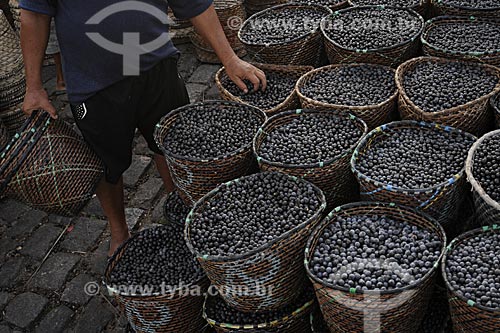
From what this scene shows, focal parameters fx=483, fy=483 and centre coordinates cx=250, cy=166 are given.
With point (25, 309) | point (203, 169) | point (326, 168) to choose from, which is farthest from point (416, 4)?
point (25, 309)

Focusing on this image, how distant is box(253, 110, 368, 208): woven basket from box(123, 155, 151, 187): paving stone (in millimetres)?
1915

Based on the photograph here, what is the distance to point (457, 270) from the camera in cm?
184

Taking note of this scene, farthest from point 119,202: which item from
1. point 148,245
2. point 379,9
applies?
point 379,9

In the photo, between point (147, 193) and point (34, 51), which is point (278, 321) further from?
point (147, 193)

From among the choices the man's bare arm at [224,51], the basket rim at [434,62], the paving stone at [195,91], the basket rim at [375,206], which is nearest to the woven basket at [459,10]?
the basket rim at [434,62]

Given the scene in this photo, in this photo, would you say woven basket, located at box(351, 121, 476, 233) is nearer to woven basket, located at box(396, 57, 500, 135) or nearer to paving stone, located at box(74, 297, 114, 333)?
woven basket, located at box(396, 57, 500, 135)

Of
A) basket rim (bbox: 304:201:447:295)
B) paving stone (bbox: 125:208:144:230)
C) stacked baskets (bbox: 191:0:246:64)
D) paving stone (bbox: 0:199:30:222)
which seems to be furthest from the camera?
stacked baskets (bbox: 191:0:246:64)

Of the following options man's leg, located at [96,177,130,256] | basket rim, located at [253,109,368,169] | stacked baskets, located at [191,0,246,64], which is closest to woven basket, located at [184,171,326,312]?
basket rim, located at [253,109,368,169]

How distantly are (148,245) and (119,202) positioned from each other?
52 centimetres

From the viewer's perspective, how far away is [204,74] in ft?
17.8

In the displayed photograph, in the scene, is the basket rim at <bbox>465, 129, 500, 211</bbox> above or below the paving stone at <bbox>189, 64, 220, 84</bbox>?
above

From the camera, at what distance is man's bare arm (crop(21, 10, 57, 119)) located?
2.62 m

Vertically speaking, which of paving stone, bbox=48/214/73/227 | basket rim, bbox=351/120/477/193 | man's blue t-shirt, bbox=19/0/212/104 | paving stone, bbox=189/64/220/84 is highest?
man's blue t-shirt, bbox=19/0/212/104

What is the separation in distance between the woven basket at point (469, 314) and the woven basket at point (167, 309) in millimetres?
1310
